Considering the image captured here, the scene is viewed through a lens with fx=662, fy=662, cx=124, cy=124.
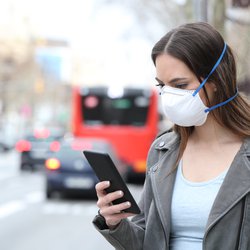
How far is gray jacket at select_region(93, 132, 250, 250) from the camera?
2285 mm

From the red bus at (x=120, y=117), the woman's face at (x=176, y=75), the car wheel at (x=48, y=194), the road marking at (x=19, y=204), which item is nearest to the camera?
the woman's face at (x=176, y=75)

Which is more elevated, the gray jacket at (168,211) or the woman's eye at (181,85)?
the woman's eye at (181,85)

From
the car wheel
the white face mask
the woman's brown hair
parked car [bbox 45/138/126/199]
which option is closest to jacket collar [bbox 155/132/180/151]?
the white face mask

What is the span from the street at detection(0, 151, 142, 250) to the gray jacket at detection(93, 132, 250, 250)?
679cm

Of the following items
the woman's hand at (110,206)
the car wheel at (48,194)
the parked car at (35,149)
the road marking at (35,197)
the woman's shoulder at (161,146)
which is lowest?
the parked car at (35,149)

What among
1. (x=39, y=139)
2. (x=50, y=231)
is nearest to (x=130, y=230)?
(x=50, y=231)

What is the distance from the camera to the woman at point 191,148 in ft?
7.97

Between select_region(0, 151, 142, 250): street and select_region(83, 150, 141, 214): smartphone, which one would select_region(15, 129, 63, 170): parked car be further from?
select_region(83, 150, 141, 214): smartphone

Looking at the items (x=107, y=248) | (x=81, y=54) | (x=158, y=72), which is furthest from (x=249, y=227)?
(x=81, y=54)

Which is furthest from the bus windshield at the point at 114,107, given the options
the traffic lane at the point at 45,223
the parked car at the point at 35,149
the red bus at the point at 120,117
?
the parked car at the point at 35,149

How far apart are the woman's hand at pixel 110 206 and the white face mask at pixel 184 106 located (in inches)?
14.8

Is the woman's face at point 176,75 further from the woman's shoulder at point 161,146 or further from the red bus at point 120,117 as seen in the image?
the red bus at point 120,117

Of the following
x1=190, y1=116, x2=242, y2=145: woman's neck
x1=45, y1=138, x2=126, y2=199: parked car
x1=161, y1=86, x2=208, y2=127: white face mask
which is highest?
x1=161, y1=86, x2=208, y2=127: white face mask

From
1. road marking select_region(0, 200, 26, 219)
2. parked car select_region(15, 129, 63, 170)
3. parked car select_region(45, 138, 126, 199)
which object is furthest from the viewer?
parked car select_region(15, 129, 63, 170)
